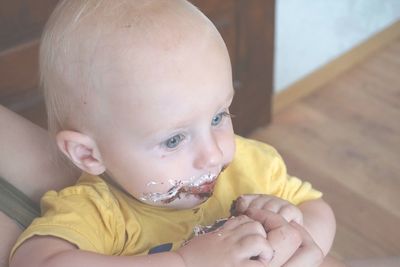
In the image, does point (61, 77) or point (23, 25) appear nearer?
point (61, 77)

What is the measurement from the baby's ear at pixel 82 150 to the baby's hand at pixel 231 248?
0.62 feet

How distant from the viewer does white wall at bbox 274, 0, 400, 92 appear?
2.08 meters

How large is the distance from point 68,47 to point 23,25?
1.85 ft

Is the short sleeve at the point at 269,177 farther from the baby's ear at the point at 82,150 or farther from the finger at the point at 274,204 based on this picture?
the baby's ear at the point at 82,150

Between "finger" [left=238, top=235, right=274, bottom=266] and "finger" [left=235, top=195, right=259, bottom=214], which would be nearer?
"finger" [left=238, top=235, right=274, bottom=266]

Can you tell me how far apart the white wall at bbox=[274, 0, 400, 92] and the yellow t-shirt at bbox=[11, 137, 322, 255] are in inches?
46.2

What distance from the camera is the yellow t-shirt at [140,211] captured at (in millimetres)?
758

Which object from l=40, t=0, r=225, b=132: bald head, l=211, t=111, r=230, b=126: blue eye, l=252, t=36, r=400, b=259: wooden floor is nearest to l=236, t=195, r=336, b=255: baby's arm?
l=211, t=111, r=230, b=126: blue eye

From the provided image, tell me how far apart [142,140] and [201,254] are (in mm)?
167

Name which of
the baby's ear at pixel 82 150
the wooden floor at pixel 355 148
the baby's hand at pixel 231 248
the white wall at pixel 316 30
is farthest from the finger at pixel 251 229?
the white wall at pixel 316 30

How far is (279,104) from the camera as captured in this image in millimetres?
2240

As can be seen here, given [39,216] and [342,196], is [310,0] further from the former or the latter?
[39,216]

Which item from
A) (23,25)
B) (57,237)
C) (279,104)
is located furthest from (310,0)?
(57,237)

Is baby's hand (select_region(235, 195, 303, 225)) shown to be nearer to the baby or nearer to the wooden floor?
the baby
